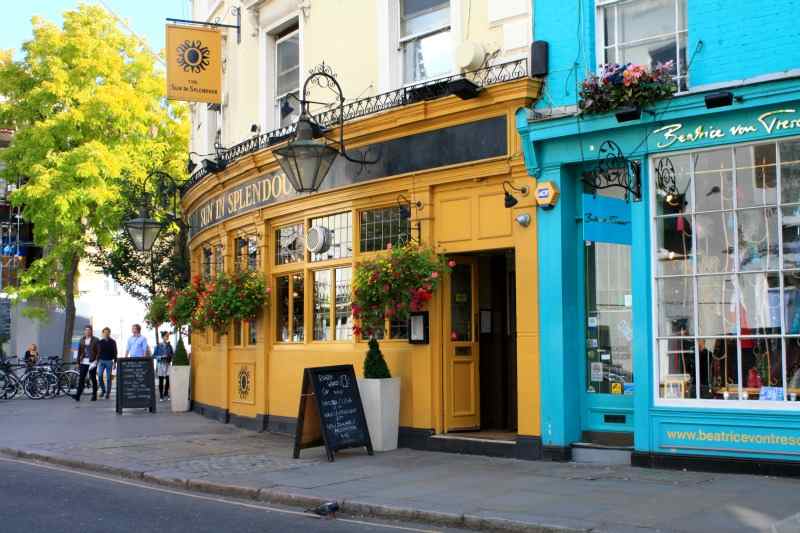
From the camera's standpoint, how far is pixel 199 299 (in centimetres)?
1691

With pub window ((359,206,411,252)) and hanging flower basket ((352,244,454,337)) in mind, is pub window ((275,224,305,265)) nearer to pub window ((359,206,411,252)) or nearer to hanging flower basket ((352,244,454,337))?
pub window ((359,206,411,252))

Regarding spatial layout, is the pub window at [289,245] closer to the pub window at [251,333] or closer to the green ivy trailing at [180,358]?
the pub window at [251,333]

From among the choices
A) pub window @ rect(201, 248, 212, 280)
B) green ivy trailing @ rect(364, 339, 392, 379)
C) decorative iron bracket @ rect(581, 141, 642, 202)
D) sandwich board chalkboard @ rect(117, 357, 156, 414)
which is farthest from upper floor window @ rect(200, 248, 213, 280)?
decorative iron bracket @ rect(581, 141, 642, 202)

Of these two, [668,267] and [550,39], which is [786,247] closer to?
[668,267]

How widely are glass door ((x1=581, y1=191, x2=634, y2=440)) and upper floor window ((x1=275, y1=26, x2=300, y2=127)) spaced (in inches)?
250

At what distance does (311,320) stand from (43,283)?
2235 centimetres

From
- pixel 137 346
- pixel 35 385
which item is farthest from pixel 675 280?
pixel 35 385

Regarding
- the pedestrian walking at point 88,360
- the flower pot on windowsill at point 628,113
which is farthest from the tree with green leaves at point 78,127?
the flower pot on windowsill at point 628,113

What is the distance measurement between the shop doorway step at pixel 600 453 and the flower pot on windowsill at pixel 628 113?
367 cm

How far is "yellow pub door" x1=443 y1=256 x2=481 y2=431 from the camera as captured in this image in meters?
12.4

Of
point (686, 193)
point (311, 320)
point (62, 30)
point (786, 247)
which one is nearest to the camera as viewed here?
point (786, 247)

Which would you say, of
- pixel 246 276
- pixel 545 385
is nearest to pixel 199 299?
pixel 246 276

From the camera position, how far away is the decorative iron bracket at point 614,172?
34.5 feet

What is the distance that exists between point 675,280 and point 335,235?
18.7ft
